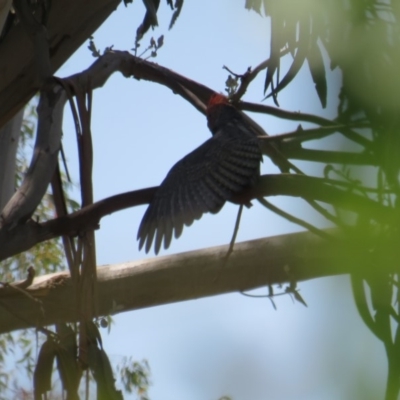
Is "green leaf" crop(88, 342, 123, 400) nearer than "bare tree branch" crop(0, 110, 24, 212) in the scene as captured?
Yes

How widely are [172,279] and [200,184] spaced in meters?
0.45

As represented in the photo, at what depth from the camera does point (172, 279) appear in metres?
2.10

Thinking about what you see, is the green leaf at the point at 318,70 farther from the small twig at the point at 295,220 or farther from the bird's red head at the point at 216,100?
the bird's red head at the point at 216,100

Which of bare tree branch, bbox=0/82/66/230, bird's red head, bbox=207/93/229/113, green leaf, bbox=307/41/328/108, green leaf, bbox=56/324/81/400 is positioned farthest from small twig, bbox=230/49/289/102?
green leaf, bbox=56/324/81/400

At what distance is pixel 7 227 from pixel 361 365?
709 mm

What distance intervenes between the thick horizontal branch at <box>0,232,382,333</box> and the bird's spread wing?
0.30 m

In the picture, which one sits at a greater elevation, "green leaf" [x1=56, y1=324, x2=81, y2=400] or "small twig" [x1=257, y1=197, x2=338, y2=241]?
"small twig" [x1=257, y1=197, x2=338, y2=241]

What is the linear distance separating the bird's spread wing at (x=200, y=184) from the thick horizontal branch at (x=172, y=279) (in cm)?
30

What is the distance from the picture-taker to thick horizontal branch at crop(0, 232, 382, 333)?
2.04m

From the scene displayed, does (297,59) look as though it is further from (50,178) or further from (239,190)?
(50,178)

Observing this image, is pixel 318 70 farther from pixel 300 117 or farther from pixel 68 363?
pixel 68 363

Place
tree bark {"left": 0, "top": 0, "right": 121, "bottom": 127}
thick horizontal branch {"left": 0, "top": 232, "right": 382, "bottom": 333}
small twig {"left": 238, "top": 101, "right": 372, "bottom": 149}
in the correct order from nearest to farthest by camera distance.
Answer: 1. small twig {"left": 238, "top": 101, "right": 372, "bottom": 149}
2. tree bark {"left": 0, "top": 0, "right": 121, "bottom": 127}
3. thick horizontal branch {"left": 0, "top": 232, "right": 382, "bottom": 333}

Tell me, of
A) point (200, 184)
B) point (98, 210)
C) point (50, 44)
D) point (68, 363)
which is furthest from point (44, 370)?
point (50, 44)

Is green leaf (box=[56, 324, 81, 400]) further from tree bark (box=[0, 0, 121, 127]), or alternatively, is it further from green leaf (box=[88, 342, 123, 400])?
tree bark (box=[0, 0, 121, 127])
